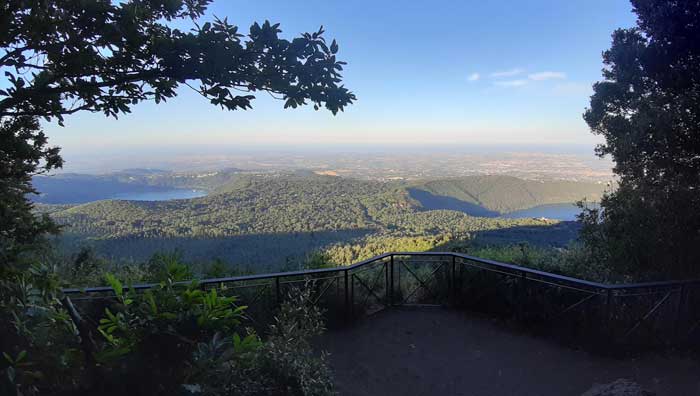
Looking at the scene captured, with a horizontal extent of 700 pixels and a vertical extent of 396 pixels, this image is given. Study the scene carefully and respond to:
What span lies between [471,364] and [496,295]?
4.95 feet

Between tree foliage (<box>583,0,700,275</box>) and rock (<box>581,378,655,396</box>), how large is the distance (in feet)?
6.52

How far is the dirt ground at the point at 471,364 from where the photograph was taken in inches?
161

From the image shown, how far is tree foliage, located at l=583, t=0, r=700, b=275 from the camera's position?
14.8 ft

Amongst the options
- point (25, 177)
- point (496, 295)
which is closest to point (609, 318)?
point (496, 295)

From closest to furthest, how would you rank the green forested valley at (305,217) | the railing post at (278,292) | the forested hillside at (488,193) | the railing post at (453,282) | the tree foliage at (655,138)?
the tree foliage at (655,138) → the railing post at (278,292) → the railing post at (453,282) → the green forested valley at (305,217) → the forested hillside at (488,193)

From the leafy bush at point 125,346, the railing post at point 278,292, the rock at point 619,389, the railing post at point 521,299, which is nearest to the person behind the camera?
the leafy bush at point 125,346

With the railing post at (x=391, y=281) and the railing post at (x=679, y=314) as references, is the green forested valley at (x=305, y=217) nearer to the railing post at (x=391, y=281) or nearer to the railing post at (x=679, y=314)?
the railing post at (x=391, y=281)

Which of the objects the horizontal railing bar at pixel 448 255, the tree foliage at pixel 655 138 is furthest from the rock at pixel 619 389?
the tree foliage at pixel 655 138

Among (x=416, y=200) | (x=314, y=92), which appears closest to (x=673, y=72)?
(x=314, y=92)

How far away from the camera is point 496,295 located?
18.9 ft

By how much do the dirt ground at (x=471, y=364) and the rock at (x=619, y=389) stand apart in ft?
0.55

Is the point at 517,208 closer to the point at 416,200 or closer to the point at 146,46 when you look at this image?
the point at 416,200

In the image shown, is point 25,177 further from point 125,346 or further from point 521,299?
point 521,299

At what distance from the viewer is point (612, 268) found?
18.0 ft
